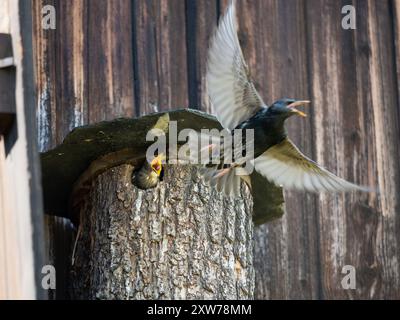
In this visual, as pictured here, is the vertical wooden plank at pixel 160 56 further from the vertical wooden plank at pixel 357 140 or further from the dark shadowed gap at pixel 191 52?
the vertical wooden plank at pixel 357 140

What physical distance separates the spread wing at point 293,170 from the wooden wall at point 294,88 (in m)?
0.47

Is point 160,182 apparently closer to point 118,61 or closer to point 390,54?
point 118,61

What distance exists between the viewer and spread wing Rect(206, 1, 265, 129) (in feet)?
14.4

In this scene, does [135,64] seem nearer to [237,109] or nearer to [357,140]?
[237,109]

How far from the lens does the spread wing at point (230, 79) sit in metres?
4.40

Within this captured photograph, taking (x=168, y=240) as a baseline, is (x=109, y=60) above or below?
above

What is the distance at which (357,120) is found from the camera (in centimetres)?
552

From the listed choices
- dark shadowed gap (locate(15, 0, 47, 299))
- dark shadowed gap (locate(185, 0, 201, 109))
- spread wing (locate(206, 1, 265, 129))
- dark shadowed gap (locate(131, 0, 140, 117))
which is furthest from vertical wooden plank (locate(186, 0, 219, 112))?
dark shadowed gap (locate(15, 0, 47, 299))

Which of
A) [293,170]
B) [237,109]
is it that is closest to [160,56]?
[237,109]

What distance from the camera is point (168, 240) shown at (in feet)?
14.4

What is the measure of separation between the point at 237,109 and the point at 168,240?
1.97 feet

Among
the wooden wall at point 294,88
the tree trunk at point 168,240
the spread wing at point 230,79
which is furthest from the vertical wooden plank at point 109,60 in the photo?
the spread wing at point 230,79

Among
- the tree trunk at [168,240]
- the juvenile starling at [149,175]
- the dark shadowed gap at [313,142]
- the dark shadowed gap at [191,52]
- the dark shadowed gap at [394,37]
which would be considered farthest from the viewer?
the dark shadowed gap at [394,37]

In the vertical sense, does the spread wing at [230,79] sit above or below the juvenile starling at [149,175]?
above
